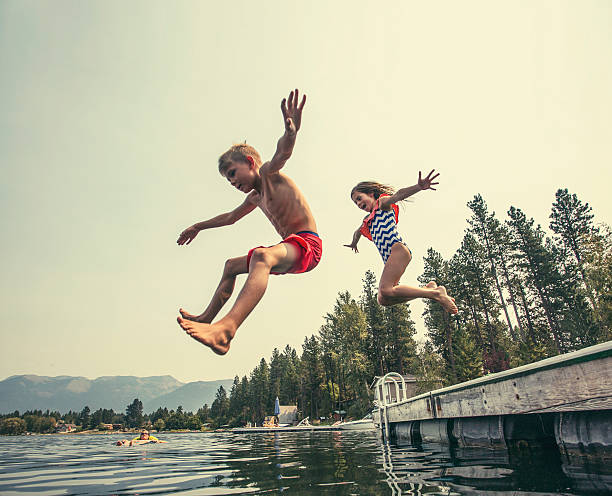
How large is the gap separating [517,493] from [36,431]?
112 m

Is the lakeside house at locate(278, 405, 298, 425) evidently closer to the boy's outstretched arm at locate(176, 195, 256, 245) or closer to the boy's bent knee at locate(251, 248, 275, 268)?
the boy's outstretched arm at locate(176, 195, 256, 245)

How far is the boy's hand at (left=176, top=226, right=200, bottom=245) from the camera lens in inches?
172

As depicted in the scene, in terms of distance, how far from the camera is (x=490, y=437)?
444cm

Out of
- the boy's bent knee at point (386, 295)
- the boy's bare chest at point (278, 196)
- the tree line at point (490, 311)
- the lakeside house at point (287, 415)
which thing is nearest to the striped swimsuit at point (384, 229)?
the boy's bent knee at point (386, 295)

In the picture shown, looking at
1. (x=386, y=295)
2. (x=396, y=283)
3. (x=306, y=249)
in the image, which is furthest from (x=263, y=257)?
(x=396, y=283)

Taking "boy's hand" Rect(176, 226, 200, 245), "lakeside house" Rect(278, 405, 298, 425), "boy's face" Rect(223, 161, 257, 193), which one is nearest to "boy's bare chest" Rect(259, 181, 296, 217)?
"boy's face" Rect(223, 161, 257, 193)

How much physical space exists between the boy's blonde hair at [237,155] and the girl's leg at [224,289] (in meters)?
0.87

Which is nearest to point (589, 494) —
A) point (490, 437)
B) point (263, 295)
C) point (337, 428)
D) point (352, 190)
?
point (263, 295)

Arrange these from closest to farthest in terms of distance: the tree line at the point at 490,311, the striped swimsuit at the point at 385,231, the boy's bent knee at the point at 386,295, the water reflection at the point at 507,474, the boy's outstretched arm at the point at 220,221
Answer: the water reflection at the point at 507,474
the boy's outstretched arm at the point at 220,221
the boy's bent knee at the point at 386,295
the striped swimsuit at the point at 385,231
the tree line at the point at 490,311

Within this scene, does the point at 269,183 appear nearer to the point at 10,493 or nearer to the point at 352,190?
the point at 352,190

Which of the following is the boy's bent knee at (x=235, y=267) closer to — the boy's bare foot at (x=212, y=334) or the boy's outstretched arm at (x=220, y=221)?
the boy's outstretched arm at (x=220, y=221)

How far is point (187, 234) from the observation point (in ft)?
14.4

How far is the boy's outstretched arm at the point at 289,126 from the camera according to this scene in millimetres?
3027

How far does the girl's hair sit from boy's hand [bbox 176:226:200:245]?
2179 millimetres
